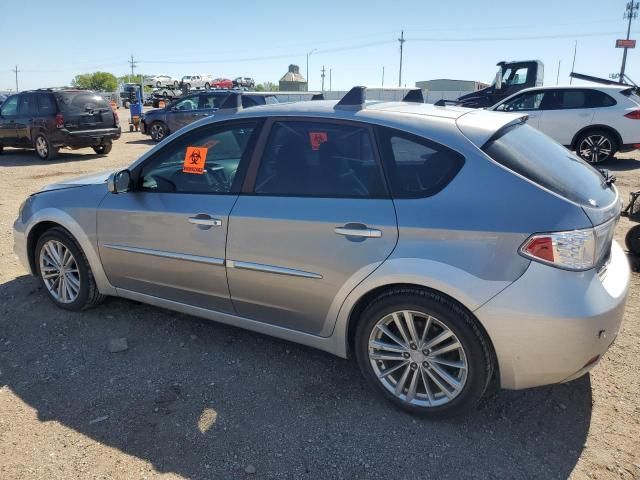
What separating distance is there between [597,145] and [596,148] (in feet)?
0.24

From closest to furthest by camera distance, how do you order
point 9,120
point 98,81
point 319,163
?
1. point 319,163
2. point 9,120
3. point 98,81

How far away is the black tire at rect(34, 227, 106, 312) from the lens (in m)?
3.96

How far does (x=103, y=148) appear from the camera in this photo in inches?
575

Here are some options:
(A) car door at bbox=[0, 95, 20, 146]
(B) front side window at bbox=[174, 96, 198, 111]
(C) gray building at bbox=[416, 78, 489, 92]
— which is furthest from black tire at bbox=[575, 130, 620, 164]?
(C) gray building at bbox=[416, 78, 489, 92]

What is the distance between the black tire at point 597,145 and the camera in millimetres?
10625

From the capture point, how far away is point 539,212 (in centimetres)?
235

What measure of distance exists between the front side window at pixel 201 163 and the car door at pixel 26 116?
11748 millimetres

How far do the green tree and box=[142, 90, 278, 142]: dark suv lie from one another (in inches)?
4191

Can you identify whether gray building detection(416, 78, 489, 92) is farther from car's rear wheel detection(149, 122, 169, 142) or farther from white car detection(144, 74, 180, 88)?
car's rear wheel detection(149, 122, 169, 142)

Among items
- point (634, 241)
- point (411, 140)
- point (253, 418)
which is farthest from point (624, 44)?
point (253, 418)

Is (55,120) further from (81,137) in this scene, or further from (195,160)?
(195,160)

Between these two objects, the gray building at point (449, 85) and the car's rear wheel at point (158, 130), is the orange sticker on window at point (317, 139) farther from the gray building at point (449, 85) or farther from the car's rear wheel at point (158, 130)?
the gray building at point (449, 85)

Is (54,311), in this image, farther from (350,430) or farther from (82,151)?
(82,151)

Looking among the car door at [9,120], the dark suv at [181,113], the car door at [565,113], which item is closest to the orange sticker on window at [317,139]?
the car door at [565,113]
